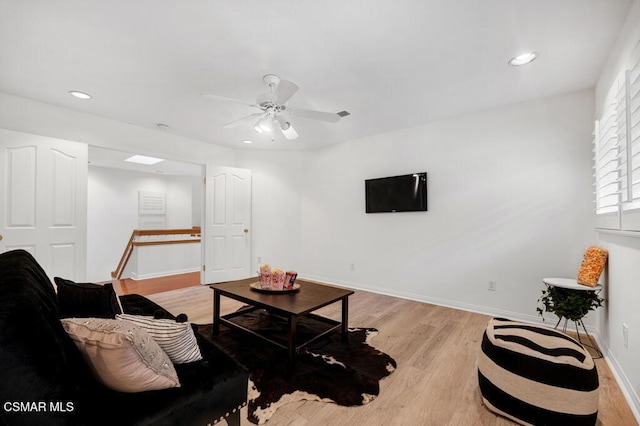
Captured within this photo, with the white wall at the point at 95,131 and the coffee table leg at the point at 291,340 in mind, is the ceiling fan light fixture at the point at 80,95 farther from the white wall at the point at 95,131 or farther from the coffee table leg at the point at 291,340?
→ the coffee table leg at the point at 291,340

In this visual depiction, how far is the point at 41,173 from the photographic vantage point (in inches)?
124

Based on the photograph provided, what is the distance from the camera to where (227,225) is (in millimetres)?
4977

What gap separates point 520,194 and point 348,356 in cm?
259

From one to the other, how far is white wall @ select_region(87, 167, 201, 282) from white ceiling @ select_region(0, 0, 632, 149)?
3.95m

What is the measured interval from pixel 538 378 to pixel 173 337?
1843 mm

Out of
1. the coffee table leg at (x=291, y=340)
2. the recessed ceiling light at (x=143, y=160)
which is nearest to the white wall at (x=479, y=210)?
the coffee table leg at (x=291, y=340)

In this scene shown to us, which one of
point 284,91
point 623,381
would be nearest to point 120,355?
point 284,91

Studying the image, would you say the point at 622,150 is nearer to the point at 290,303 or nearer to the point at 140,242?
the point at 290,303

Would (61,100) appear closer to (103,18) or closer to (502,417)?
(103,18)

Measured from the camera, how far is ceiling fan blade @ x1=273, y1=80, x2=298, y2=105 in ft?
7.23

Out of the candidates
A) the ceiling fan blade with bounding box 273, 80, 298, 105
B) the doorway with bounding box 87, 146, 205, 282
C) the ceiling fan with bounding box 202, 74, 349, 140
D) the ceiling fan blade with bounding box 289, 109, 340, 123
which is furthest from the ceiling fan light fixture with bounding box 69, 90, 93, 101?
the doorway with bounding box 87, 146, 205, 282

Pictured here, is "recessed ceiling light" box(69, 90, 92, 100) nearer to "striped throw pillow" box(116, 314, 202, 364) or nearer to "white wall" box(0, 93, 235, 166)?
"white wall" box(0, 93, 235, 166)

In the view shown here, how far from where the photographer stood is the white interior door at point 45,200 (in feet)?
9.72

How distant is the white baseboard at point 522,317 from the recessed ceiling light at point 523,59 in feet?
7.87
